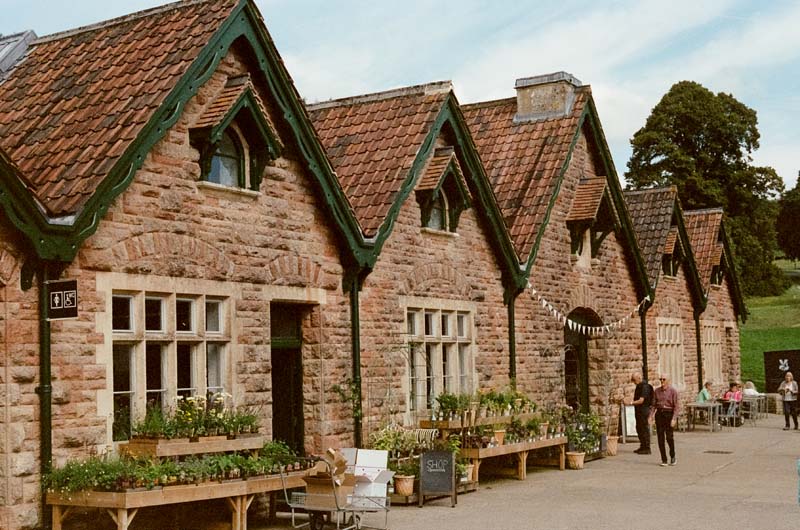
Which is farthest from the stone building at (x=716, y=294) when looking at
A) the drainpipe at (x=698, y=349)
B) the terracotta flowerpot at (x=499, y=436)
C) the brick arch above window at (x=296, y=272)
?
the brick arch above window at (x=296, y=272)

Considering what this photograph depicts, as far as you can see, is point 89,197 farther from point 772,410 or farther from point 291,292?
point 772,410

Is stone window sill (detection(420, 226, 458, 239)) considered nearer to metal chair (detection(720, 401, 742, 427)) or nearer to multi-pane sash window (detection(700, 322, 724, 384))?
metal chair (detection(720, 401, 742, 427))

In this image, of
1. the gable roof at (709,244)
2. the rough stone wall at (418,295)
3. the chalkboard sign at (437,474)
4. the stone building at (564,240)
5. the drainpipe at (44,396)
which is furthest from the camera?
the gable roof at (709,244)

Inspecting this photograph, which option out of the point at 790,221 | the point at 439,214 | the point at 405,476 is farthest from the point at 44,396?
the point at 790,221

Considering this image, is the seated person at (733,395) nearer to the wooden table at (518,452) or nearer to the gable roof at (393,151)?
the wooden table at (518,452)

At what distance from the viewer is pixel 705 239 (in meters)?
35.9

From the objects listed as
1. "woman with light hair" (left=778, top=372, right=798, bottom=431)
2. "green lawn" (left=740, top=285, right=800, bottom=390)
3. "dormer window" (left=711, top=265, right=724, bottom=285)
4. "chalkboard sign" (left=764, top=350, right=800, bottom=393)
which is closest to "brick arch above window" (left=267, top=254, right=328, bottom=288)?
"woman with light hair" (left=778, top=372, right=798, bottom=431)

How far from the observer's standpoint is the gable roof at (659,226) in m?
30.3

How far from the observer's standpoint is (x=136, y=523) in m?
12.5

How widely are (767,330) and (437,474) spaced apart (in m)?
53.0

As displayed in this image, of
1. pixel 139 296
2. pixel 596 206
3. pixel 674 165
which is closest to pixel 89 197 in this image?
pixel 139 296

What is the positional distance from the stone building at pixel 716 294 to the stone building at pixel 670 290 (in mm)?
1050

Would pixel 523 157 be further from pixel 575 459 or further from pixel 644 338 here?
pixel 644 338

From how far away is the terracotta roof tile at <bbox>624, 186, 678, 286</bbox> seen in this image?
3008cm
